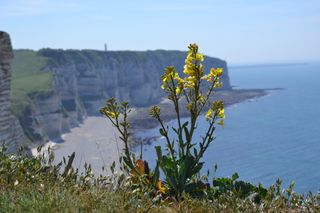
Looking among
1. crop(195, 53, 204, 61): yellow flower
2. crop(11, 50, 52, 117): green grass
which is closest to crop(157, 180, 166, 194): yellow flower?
crop(195, 53, 204, 61): yellow flower

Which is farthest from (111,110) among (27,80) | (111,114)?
(27,80)

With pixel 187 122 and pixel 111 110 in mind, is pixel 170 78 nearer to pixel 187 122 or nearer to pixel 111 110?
pixel 187 122

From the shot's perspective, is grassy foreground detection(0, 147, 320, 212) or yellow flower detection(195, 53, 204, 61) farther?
yellow flower detection(195, 53, 204, 61)

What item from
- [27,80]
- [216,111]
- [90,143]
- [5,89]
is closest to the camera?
[216,111]

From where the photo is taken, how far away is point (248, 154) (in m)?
108

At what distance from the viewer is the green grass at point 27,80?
126 m

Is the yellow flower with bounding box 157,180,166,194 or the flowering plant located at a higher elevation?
the flowering plant

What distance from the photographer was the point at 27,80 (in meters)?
157

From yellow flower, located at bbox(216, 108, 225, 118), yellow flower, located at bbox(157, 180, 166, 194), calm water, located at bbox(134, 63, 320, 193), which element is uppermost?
yellow flower, located at bbox(216, 108, 225, 118)

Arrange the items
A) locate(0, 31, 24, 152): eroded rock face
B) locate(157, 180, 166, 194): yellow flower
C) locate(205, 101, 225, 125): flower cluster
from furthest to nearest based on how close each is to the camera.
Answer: locate(0, 31, 24, 152): eroded rock face, locate(205, 101, 225, 125): flower cluster, locate(157, 180, 166, 194): yellow flower

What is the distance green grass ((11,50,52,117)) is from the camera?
125500mm

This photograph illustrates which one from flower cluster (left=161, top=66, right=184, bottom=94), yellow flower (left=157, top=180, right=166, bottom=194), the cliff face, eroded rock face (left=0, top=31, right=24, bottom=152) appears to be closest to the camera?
yellow flower (left=157, top=180, right=166, bottom=194)

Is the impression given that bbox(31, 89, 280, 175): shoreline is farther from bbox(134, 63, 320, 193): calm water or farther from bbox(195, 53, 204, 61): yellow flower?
bbox(195, 53, 204, 61): yellow flower

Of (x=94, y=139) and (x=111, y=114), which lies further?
Answer: (x=94, y=139)
